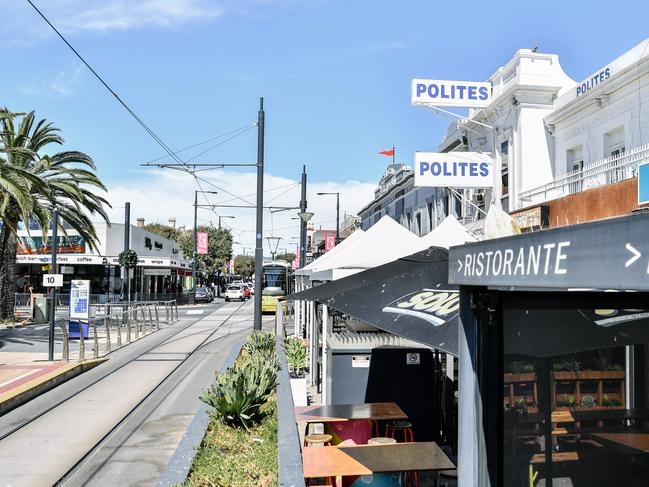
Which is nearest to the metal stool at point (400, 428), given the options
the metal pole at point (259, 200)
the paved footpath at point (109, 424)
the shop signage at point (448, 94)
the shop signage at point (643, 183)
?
the paved footpath at point (109, 424)

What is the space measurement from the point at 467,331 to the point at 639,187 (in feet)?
37.9

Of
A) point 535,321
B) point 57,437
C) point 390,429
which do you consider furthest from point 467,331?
point 57,437

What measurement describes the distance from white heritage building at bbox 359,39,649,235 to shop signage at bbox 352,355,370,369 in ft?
26.5

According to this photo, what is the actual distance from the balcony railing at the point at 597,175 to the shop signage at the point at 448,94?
4.02 meters

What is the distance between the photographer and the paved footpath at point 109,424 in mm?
8023

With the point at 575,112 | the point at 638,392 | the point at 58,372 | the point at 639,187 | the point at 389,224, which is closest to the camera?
the point at 638,392

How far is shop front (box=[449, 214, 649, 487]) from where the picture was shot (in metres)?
2.58

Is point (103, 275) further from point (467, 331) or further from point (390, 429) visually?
point (467, 331)

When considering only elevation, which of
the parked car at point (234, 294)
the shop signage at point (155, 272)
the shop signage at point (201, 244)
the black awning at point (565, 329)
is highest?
the shop signage at point (201, 244)

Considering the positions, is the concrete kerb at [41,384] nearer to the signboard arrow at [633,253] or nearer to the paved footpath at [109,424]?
the paved footpath at [109,424]

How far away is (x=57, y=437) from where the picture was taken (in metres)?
9.68

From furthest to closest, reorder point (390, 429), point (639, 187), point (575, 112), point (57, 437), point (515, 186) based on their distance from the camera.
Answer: point (515, 186), point (575, 112), point (639, 187), point (57, 437), point (390, 429)

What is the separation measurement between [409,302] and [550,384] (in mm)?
1641

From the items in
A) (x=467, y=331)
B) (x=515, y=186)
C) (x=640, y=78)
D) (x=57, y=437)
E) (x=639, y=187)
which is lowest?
(x=57, y=437)
